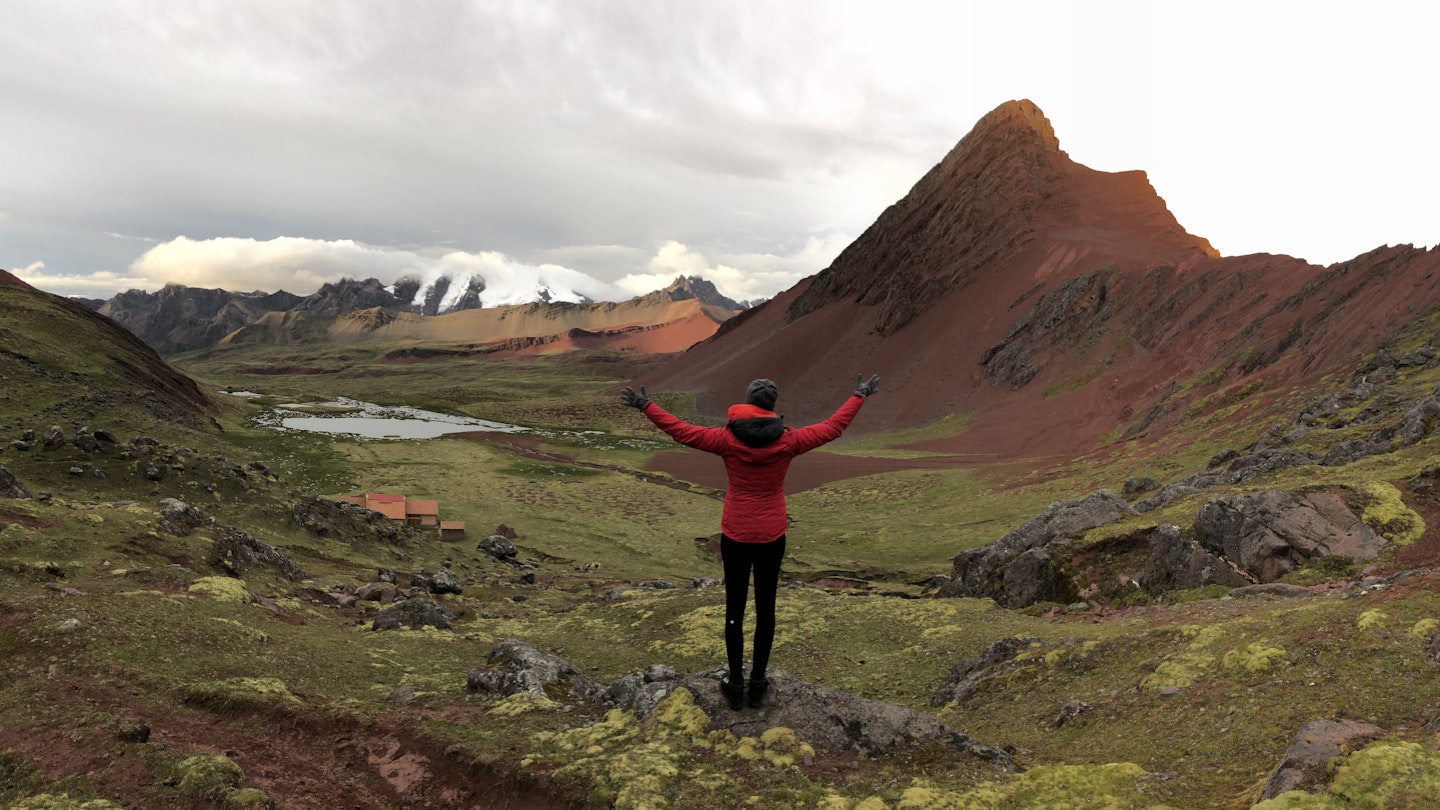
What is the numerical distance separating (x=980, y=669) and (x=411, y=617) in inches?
521

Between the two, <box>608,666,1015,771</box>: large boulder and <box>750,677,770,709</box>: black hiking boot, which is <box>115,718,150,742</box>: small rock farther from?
<box>750,677,770,709</box>: black hiking boot

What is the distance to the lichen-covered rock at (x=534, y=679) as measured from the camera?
10742 mm

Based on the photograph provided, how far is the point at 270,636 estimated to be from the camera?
42.9ft

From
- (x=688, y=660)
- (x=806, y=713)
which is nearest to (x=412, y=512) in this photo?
(x=688, y=660)

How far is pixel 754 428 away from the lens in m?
8.38

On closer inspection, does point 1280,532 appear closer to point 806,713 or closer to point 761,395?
point 806,713

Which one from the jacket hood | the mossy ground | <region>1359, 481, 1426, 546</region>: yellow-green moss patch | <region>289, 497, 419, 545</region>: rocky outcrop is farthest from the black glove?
<region>289, 497, 419, 545</region>: rocky outcrop

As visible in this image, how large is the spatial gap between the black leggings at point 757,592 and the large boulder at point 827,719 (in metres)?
0.48

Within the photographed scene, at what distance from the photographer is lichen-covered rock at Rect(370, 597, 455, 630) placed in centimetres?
1633

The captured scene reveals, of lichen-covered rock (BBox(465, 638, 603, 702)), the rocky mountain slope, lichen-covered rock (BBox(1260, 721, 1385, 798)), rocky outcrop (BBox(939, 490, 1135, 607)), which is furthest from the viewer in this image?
the rocky mountain slope

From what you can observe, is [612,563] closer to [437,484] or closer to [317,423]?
[437,484]

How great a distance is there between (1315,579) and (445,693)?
667 inches

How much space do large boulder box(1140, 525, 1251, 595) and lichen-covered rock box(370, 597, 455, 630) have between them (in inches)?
685

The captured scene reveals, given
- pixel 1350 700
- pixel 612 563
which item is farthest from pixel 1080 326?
pixel 1350 700
